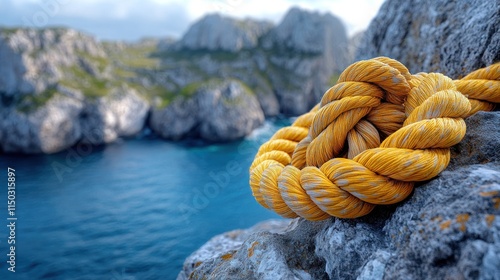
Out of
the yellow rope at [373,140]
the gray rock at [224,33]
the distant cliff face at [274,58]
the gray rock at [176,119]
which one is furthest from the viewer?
→ the gray rock at [224,33]

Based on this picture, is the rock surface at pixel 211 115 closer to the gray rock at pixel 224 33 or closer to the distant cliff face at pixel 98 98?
the distant cliff face at pixel 98 98

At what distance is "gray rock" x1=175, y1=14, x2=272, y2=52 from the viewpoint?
111625 millimetres

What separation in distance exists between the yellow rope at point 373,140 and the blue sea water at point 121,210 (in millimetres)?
5602

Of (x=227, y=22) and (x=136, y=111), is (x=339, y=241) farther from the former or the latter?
(x=227, y=22)

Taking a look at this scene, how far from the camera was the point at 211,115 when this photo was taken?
54.3 metres

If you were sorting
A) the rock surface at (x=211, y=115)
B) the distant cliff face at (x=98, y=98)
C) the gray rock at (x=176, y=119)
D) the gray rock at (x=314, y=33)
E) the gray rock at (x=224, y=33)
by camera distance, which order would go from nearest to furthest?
1. the distant cliff face at (x=98, y=98)
2. the rock surface at (x=211, y=115)
3. the gray rock at (x=176, y=119)
4. the gray rock at (x=314, y=33)
5. the gray rock at (x=224, y=33)

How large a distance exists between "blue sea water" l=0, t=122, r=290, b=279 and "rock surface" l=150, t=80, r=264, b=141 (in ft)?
35.1

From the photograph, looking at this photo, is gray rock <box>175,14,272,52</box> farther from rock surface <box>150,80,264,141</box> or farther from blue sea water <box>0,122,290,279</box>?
blue sea water <box>0,122,290,279</box>

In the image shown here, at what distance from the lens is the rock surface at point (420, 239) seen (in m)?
1.53

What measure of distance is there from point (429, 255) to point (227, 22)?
126m

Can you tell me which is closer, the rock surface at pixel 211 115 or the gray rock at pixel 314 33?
the rock surface at pixel 211 115

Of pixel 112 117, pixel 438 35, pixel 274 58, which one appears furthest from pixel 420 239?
pixel 274 58

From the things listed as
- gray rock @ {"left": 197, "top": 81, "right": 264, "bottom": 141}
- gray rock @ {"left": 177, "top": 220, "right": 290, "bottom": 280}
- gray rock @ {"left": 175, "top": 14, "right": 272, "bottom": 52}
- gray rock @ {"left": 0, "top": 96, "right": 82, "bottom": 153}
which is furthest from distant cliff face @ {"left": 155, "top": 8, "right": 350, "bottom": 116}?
gray rock @ {"left": 177, "top": 220, "right": 290, "bottom": 280}

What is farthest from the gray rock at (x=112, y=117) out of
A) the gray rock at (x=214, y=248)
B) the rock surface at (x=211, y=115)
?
the gray rock at (x=214, y=248)
